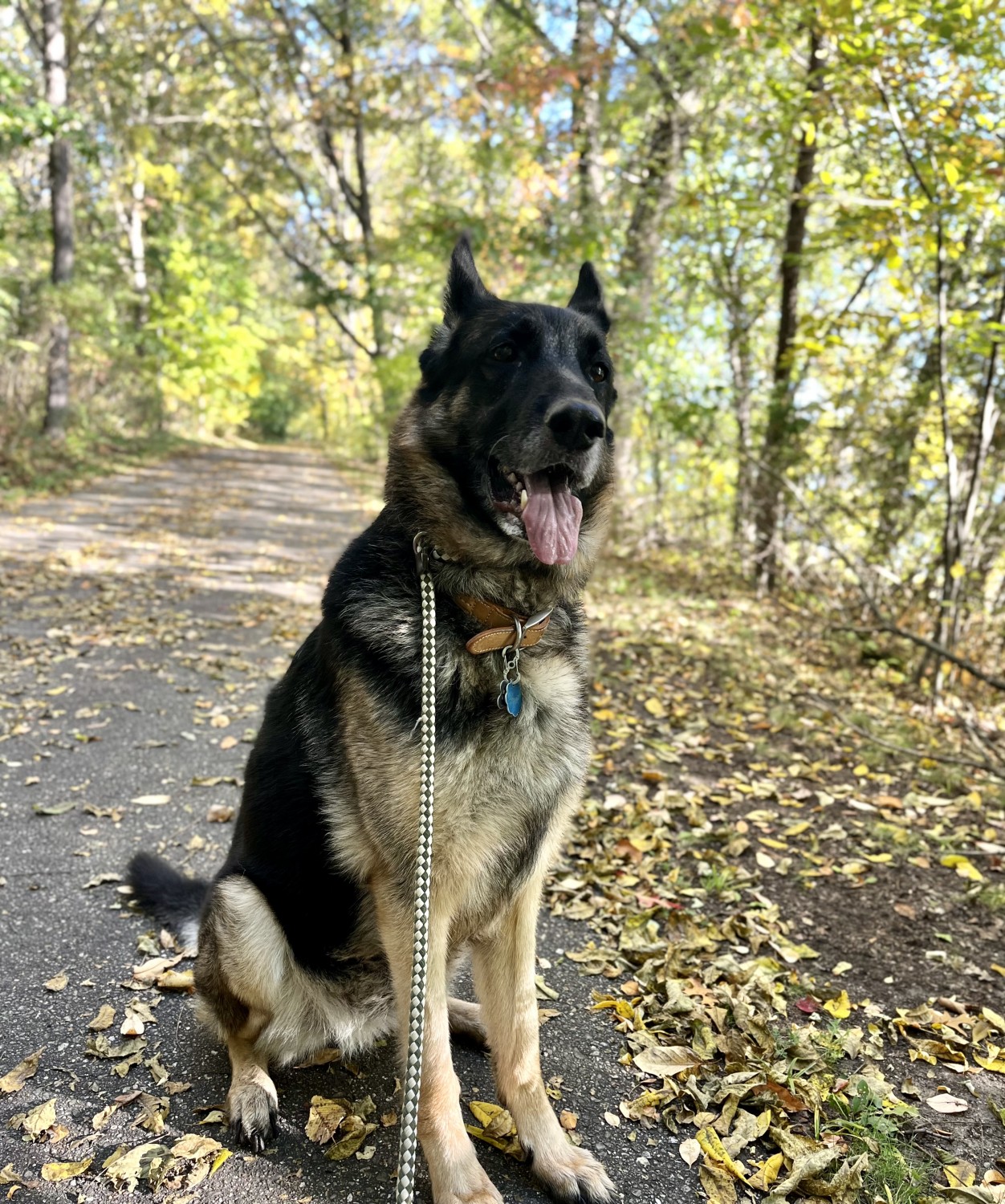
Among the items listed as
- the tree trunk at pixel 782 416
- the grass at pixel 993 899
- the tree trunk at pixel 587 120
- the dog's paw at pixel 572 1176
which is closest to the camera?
the dog's paw at pixel 572 1176

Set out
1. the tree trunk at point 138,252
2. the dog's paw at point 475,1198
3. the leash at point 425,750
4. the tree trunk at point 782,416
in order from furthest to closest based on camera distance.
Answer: the tree trunk at point 138,252, the tree trunk at point 782,416, the dog's paw at point 475,1198, the leash at point 425,750

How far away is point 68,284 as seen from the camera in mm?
15117

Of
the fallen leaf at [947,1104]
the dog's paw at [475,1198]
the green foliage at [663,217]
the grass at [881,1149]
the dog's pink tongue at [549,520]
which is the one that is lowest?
the fallen leaf at [947,1104]

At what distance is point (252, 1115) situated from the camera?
2.31 meters

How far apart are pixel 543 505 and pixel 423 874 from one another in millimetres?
1055

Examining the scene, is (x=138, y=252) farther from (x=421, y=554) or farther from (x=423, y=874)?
(x=423, y=874)

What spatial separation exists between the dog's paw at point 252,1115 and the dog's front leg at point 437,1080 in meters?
0.49

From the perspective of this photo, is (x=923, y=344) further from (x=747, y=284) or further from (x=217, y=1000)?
(x=217, y=1000)

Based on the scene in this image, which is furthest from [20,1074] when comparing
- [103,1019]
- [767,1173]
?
[767,1173]

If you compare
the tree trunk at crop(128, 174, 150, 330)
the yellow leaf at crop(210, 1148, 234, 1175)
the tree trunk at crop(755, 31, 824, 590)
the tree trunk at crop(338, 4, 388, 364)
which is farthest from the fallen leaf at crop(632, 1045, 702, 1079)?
the tree trunk at crop(128, 174, 150, 330)

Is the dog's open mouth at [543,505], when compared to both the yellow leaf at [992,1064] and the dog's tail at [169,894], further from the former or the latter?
the yellow leaf at [992,1064]

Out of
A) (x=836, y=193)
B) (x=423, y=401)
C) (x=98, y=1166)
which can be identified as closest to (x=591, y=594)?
(x=836, y=193)

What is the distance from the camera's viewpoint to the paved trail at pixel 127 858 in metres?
2.28

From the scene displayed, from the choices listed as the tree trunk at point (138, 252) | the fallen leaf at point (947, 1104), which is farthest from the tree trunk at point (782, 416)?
the tree trunk at point (138, 252)
